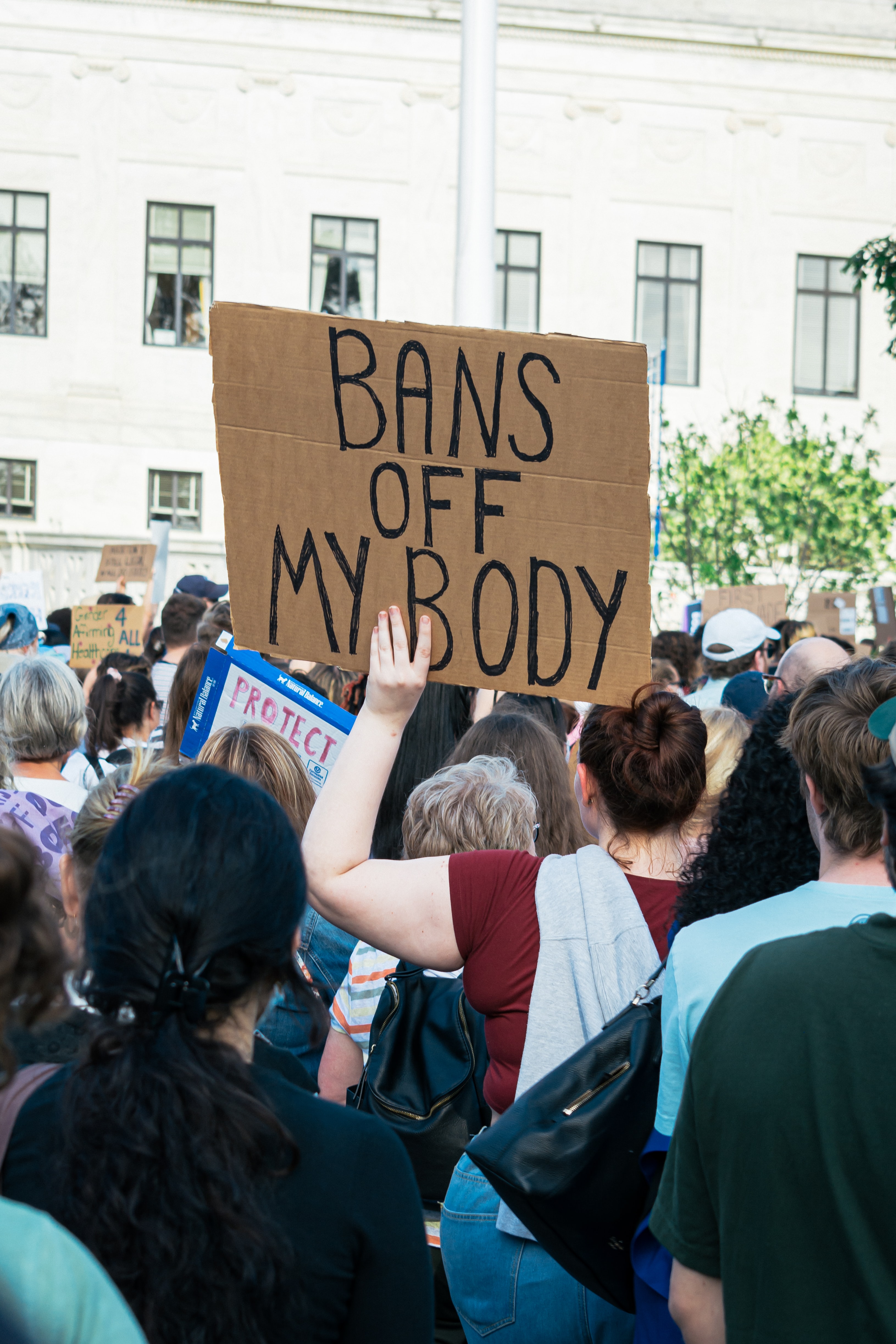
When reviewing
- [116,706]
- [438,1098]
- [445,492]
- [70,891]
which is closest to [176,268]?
[116,706]

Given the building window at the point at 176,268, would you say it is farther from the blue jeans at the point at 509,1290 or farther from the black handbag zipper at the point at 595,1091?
the black handbag zipper at the point at 595,1091

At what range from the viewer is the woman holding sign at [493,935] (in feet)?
6.95

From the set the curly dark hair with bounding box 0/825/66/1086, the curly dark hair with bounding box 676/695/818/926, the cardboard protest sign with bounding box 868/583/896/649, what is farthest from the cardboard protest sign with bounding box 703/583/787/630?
the curly dark hair with bounding box 0/825/66/1086

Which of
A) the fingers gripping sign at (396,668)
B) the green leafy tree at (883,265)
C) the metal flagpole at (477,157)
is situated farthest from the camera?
the green leafy tree at (883,265)

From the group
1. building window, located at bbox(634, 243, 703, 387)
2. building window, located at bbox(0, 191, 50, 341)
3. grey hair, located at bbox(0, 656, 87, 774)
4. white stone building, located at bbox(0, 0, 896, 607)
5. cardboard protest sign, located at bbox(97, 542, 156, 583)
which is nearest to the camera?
grey hair, located at bbox(0, 656, 87, 774)

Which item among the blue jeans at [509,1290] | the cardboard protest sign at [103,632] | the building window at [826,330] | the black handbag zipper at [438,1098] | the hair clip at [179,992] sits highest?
the building window at [826,330]

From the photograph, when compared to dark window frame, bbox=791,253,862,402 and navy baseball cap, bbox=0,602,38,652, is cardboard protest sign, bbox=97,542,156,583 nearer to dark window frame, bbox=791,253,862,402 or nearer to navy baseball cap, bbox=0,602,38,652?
navy baseball cap, bbox=0,602,38,652

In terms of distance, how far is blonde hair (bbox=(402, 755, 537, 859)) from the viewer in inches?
109

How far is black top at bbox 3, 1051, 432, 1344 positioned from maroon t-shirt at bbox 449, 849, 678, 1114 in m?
0.77

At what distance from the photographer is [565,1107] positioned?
1909 mm

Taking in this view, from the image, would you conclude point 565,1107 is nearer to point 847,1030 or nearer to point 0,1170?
point 847,1030

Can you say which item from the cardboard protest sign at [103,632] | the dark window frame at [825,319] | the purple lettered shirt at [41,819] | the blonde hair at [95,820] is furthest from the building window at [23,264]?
the blonde hair at [95,820]

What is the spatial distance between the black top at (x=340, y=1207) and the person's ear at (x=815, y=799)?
Result: 2.69 ft

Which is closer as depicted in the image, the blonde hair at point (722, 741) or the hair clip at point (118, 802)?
the hair clip at point (118, 802)
